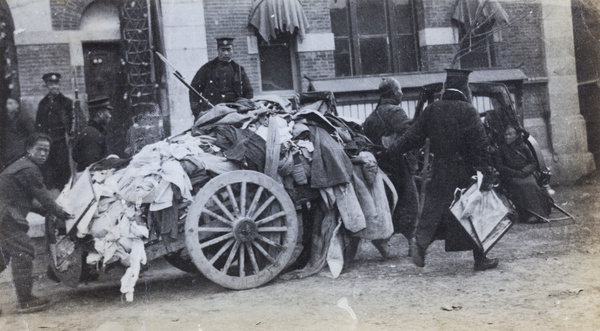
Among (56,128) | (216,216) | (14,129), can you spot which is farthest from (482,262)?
(14,129)

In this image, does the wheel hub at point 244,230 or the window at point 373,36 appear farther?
the window at point 373,36

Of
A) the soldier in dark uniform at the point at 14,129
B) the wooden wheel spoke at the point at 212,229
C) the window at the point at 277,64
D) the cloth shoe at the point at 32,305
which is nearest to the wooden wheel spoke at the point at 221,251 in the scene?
the wooden wheel spoke at the point at 212,229

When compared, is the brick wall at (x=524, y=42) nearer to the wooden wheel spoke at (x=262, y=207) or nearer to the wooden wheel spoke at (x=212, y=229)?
the wooden wheel spoke at (x=262, y=207)

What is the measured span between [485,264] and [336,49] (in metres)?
6.96

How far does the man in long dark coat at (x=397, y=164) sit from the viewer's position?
22.2 feet

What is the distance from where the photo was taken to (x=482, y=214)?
556cm

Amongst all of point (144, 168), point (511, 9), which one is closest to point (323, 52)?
point (511, 9)

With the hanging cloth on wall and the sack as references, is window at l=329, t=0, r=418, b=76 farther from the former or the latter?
the sack

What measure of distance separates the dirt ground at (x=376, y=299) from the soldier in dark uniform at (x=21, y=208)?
0.27 m

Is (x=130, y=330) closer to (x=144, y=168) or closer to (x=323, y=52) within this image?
(x=144, y=168)

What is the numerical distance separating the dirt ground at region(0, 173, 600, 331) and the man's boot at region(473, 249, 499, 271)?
0.08 meters

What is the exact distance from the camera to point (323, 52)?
36.9ft

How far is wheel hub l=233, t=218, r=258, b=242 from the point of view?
5297 millimetres

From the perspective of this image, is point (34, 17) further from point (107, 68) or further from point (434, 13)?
point (434, 13)
